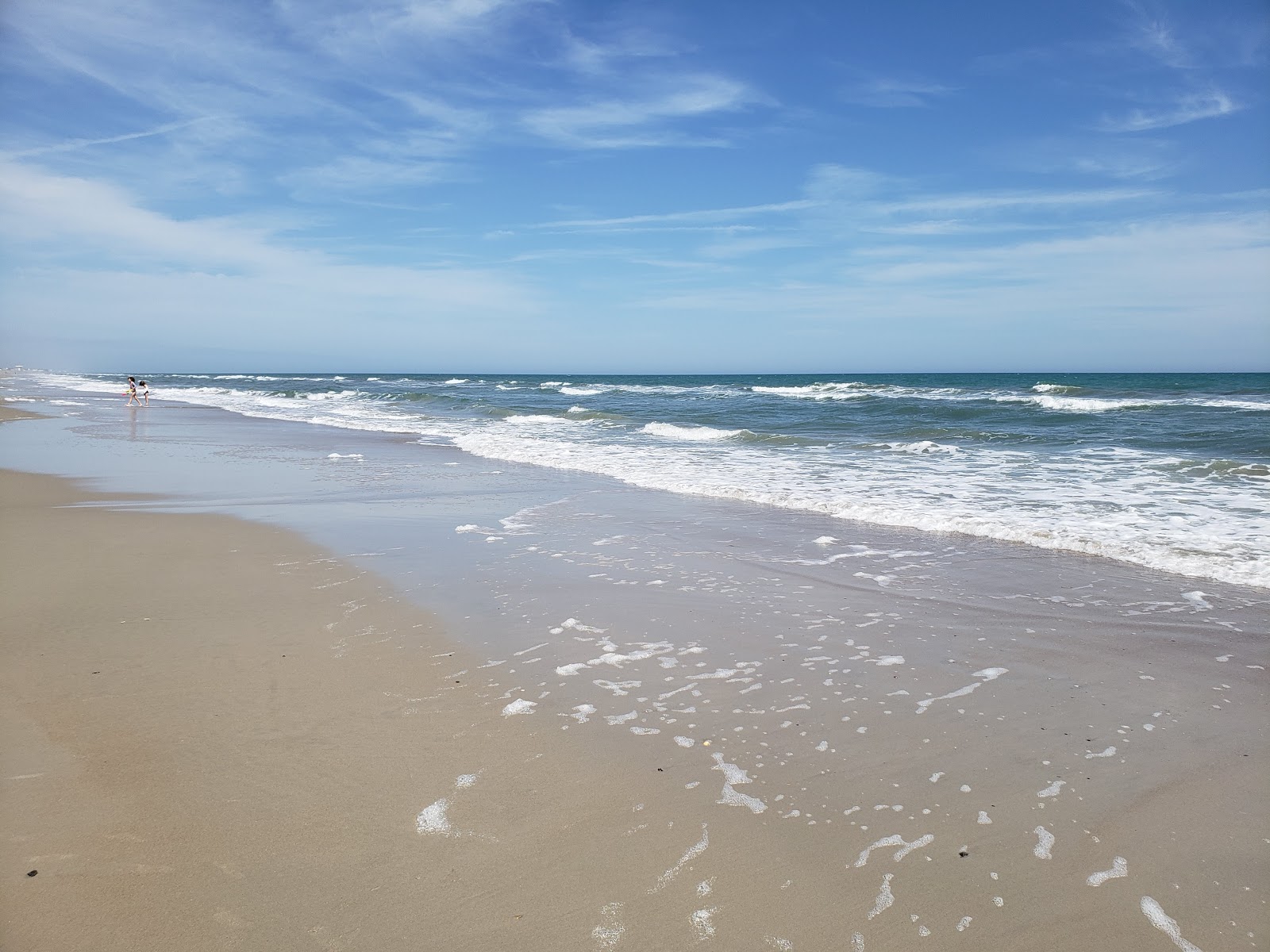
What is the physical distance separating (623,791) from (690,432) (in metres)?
18.8

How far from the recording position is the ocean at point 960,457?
7.64m

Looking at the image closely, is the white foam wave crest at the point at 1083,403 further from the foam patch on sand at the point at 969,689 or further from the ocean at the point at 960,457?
the foam patch on sand at the point at 969,689

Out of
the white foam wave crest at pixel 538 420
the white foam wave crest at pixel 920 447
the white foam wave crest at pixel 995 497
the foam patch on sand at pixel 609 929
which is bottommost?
the foam patch on sand at pixel 609 929

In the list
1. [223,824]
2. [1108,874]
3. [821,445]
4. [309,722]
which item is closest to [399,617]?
[309,722]

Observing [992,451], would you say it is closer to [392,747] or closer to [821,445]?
[821,445]

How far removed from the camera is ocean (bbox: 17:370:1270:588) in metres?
7.64

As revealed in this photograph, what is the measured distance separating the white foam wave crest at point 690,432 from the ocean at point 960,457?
0.33 ft

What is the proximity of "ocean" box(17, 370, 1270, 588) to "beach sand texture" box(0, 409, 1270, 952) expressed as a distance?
3.24m

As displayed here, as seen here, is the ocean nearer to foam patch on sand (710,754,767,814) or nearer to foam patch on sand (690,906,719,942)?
foam patch on sand (710,754,767,814)

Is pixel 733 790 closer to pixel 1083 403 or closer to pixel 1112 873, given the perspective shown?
pixel 1112 873

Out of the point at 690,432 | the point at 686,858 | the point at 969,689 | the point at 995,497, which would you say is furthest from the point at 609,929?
the point at 690,432

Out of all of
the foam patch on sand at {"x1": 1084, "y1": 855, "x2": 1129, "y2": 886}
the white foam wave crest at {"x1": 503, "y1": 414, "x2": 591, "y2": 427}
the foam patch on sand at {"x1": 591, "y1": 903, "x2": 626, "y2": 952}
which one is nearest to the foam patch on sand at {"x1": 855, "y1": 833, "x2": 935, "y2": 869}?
the foam patch on sand at {"x1": 1084, "y1": 855, "x2": 1129, "y2": 886}

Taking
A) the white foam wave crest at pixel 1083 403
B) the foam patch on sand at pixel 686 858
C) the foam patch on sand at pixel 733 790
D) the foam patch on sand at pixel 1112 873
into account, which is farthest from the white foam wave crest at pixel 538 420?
the foam patch on sand at pixel 1112 873

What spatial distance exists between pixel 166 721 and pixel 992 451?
15.8 metres
